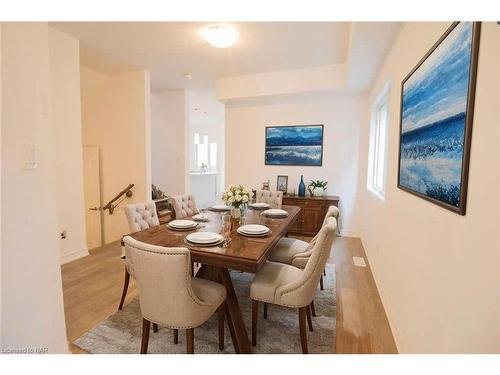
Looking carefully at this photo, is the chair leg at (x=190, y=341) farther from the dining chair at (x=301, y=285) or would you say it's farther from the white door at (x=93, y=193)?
the white door at (x=93, y=193)

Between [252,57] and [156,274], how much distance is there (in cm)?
332

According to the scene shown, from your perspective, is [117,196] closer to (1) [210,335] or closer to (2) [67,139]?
(2) [67,139]

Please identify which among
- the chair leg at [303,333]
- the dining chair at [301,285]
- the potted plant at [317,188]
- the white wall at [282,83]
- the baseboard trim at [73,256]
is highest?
the white wall at [282,83]

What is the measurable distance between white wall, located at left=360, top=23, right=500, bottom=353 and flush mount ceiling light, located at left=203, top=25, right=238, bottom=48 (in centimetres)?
169

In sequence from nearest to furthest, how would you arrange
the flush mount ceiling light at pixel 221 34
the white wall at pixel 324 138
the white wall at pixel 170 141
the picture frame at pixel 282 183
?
the flush mount ceiling light at pixel 221 34, the white wall at pixel 324 138, the picture frame at pixel 282 183, the white wall at pixel 170 141

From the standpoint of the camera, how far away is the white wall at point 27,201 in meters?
1.19

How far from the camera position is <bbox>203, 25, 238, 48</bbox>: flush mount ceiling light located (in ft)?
8.93

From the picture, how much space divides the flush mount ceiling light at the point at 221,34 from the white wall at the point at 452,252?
1.69 m

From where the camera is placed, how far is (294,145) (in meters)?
4.88

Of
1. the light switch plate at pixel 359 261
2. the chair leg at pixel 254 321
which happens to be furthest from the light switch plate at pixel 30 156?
the light switch plate at pixel 359 261

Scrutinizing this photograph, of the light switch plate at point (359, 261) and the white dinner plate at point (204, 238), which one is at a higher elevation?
the white dinner plate at point (204, 238)

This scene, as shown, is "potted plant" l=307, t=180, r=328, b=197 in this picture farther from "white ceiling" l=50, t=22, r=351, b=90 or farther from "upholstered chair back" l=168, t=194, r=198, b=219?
"upholstered chair back" l=168, t=194, r=198, b=219

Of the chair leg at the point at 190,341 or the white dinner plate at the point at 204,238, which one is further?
the white dinner plate at the point at 204,238

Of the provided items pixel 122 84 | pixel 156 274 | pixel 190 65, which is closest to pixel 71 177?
pixel 122 84
